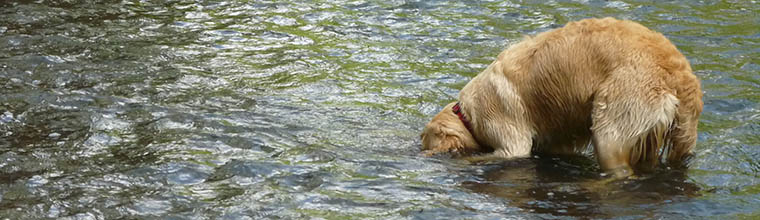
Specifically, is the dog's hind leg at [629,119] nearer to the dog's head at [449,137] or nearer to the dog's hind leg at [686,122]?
the dog's hind leg at [686,122]

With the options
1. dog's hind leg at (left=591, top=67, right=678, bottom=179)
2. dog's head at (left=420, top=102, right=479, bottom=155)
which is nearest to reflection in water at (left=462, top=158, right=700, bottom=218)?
dog's hind leg at (left=591, top=67, right=678, bottom=179)

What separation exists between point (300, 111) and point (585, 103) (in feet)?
9.83

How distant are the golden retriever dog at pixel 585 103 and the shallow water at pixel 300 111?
7.7 inches

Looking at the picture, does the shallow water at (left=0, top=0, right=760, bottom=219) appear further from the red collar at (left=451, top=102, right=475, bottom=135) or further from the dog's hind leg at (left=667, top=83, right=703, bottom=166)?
the red collar at (left=451, top=102, right=475, bottom=135)

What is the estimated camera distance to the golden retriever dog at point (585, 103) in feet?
19.1

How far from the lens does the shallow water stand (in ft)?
18.7

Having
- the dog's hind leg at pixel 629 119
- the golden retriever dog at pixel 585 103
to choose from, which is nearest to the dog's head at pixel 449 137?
the golden retriever dog at pixel 585 103

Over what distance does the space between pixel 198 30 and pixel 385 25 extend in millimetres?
2481

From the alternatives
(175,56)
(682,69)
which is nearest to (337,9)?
(175,56)

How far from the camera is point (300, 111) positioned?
8227 millimetres

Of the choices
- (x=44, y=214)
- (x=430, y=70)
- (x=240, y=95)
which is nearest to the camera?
(x=44, y=214)

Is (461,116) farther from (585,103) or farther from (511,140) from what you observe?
(585,103)

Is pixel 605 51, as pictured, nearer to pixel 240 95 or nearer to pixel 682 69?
pixel 682 69

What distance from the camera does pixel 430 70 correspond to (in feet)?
31.9
